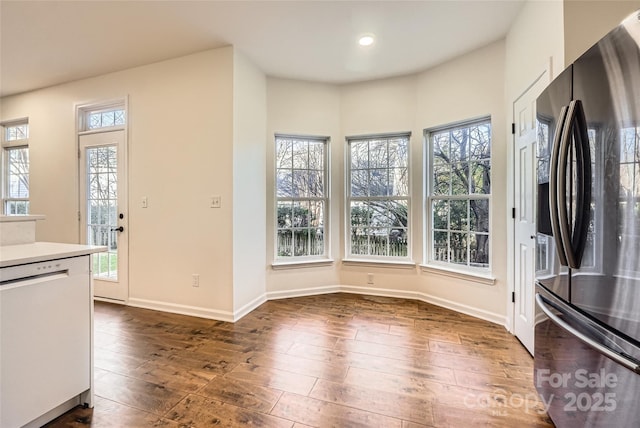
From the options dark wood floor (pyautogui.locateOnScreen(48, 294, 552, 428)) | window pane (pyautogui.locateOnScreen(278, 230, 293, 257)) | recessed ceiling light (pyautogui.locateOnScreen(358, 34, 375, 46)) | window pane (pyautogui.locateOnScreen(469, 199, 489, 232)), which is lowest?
dark wood floor (pyautogui.locateOnScreen(48, 294, 552, 428))

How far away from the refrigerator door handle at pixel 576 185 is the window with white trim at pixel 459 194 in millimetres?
1853

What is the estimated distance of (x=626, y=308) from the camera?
3.02 ft

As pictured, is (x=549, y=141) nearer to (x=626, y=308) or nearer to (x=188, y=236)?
(x=626, y=308)

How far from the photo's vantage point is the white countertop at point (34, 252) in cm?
129

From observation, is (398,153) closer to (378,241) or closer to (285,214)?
(378,241)

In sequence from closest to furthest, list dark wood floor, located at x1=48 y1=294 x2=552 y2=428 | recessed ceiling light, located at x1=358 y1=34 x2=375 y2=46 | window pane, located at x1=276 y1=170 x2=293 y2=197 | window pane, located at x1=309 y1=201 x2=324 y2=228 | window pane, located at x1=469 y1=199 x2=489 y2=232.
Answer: dark wood floor, located at x1=48 y1=294 x2=552 y2=428 → recessed ceiling light, located at x1=358 y1=34 x2=375 y2=46 → window pane, located at x1=469 y1=199 x2=489 y2=232 → window pane, located at x1=276 y1=170 x2=293 y2=197 → window pane, located at x1=309 y1=201 x2=324 y2=228

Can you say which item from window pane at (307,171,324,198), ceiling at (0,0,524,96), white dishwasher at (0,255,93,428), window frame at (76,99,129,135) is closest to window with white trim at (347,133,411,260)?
window pane at (307,171,324,198)

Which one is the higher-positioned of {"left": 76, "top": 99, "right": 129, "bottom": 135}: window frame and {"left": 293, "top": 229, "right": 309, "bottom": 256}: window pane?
{"left": 76, "top": 99, "right": 129, "bottom": 135}: window frame

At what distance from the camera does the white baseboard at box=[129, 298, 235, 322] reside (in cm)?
286

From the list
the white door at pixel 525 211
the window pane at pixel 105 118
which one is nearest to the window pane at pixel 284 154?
the window pane at pixel 105 118

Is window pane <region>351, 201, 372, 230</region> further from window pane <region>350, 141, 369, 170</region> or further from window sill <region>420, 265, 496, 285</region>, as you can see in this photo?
window sill <region>420, 265, 496, 285</region>

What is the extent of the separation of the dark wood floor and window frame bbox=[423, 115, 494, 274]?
1.64ft

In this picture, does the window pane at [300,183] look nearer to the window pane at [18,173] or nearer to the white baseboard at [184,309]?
the white baseboard at [184,309]

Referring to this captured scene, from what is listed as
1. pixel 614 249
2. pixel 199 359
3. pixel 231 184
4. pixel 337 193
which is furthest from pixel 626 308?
pixel 337 193
